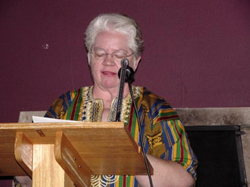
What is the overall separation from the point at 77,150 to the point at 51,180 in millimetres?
153

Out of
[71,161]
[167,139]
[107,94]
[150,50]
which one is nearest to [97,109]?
[107,94]

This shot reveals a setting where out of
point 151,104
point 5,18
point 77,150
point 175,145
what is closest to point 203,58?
point 151,104

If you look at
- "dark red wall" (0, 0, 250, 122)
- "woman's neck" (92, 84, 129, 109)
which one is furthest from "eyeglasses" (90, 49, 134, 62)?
"dark red wall" (0, 0, 250, 122)

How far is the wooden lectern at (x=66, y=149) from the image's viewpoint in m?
1.64

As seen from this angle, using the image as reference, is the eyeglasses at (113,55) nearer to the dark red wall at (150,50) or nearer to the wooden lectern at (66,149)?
the dark red wall at (150,50)

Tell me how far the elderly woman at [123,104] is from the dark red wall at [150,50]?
55cm

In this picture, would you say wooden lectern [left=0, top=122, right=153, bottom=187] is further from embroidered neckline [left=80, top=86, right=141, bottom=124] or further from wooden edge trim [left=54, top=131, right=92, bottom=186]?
embroidered neckline [left=80, top=86, right=141, bottom=124]

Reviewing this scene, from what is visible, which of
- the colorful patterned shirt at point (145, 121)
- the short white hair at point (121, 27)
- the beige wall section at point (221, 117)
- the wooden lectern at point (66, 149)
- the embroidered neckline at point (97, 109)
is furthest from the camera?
the beige wall section at point (221, 117)

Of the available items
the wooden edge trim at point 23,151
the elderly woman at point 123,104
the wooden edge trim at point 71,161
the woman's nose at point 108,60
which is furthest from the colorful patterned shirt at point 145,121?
the wooden edge trim at point 23,151

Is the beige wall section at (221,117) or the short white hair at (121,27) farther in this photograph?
the beige wall section at (221,117)

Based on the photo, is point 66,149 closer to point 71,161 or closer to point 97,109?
point 71,161

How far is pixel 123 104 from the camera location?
2.79m

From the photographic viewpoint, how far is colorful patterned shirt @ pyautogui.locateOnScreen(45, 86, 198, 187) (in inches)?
98.0

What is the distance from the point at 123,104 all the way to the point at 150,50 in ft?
2.54
